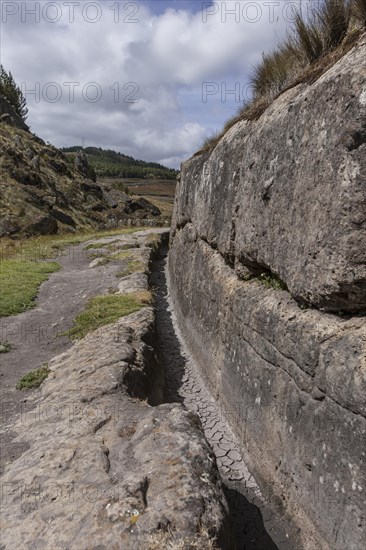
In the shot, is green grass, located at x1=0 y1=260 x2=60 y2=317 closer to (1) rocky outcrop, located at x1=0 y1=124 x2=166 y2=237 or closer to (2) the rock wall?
(2) the rock wall

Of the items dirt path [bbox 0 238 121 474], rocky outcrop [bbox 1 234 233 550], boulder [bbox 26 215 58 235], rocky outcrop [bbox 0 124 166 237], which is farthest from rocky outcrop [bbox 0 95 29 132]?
rocky outcrop [bbox 1 234 233 550]

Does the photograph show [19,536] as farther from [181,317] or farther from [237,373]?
[181,317]

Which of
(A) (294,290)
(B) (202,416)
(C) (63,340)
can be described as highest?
(A) (294,290)

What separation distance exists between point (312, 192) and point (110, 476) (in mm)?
4314

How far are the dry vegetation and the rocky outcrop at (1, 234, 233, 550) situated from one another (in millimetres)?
5552

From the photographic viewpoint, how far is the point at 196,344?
12.0m

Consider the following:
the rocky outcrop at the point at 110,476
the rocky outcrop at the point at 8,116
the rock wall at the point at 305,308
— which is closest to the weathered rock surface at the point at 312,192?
the rock wall at the point at 305,308

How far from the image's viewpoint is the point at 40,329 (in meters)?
12.6

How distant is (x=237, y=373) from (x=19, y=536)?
4.72 meters

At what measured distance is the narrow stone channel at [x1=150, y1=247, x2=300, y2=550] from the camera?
594 centimetres

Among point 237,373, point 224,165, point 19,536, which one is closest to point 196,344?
point 237,373

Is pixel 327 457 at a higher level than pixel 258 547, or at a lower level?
higher

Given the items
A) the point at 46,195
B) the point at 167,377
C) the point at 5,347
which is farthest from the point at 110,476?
the point at 46,195

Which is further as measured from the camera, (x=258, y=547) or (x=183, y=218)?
(x=183, y=218)
